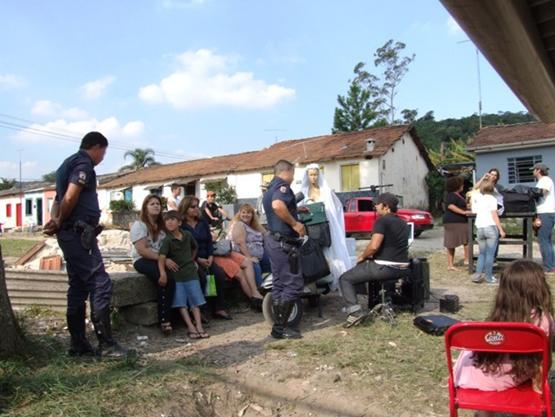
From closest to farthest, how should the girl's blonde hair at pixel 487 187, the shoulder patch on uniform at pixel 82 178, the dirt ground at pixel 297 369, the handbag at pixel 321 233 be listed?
the dirt ground at pixel 297 369 < the shoulder patch on uniform at pixel 82 178 < the handbag at pixel 321 233 < the girl's blonde hair at pixel 487 187

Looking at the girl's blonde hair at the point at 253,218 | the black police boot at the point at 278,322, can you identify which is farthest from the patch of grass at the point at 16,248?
the black police boot at the point at 278,322

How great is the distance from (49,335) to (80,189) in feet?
5.23

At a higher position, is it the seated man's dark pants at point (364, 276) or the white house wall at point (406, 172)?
the white house wall at point (406, 172)

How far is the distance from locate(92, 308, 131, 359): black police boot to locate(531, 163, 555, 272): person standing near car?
269 inches

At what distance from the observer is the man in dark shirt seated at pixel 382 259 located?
213 inches

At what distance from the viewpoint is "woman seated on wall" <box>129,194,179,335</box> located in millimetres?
5156

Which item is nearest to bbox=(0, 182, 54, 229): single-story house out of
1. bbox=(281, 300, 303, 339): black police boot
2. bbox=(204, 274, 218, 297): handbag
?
bbox=(204, 274, 218, 297): handbag

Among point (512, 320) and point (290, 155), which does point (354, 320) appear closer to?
point (512, 320)

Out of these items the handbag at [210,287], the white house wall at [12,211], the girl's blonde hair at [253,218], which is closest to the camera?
the handbag at [210,287]

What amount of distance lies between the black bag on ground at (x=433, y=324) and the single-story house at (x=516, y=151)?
19.5 metres

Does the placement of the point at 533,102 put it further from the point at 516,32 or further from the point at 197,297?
the point at 197,297

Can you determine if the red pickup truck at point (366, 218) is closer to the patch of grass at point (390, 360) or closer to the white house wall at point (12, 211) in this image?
the patch of grass at point (390, 360)

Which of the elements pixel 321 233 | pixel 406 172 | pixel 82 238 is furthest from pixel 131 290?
pixel 406 172

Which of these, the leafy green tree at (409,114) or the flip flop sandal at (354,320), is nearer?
the flip flop sandal at (354,320)
